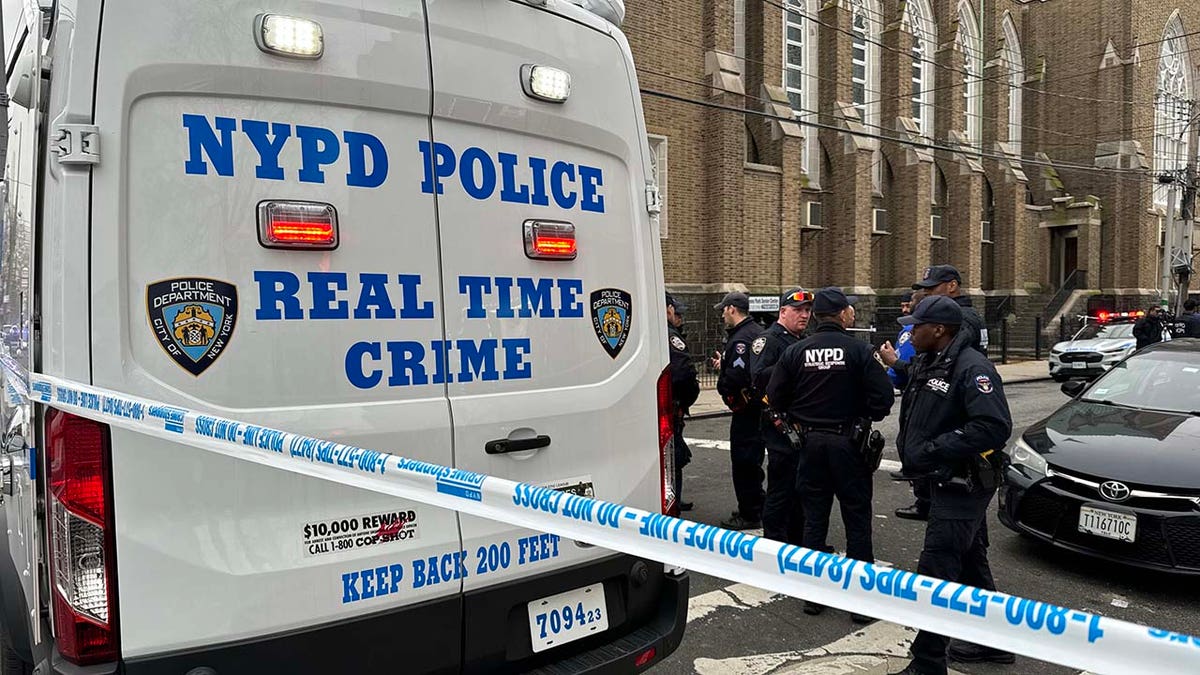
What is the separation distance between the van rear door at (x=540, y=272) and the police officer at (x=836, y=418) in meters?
1.74

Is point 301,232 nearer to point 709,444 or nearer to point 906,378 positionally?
point 906,378

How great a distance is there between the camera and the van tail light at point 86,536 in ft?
6.44

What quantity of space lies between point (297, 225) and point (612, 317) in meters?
1.20

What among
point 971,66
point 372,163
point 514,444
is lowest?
point 514,444

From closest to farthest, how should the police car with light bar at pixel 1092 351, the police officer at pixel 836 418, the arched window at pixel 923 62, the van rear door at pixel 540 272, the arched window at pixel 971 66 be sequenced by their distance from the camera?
the van rear door at pixel 540 272, the police officer at pixel 836 418, the police car with light bar at pixel 1092 351, the arched window at pixel 923 62, the arched window at pixel 971 66

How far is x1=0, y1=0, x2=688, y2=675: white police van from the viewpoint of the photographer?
1.98 metres

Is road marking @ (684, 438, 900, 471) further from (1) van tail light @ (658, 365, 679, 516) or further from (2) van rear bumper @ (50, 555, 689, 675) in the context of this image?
(2) van rear bumper @ (50, 555, 689, 675)

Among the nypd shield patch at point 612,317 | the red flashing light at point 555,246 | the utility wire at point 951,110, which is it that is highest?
the utility wire at point 951,110

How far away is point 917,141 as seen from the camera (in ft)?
77.8

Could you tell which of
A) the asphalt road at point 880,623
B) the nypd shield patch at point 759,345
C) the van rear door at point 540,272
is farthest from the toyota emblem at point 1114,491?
the van rear door at point 540,272

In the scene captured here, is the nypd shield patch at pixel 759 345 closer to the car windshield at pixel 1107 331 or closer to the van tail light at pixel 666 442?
the van tail light at pixel 666 442

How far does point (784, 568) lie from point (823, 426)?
3.14 metres

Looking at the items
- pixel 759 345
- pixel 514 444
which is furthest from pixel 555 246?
pixel 759 345

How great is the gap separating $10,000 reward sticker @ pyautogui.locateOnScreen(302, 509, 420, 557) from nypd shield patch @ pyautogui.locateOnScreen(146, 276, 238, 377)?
54 centimetres
